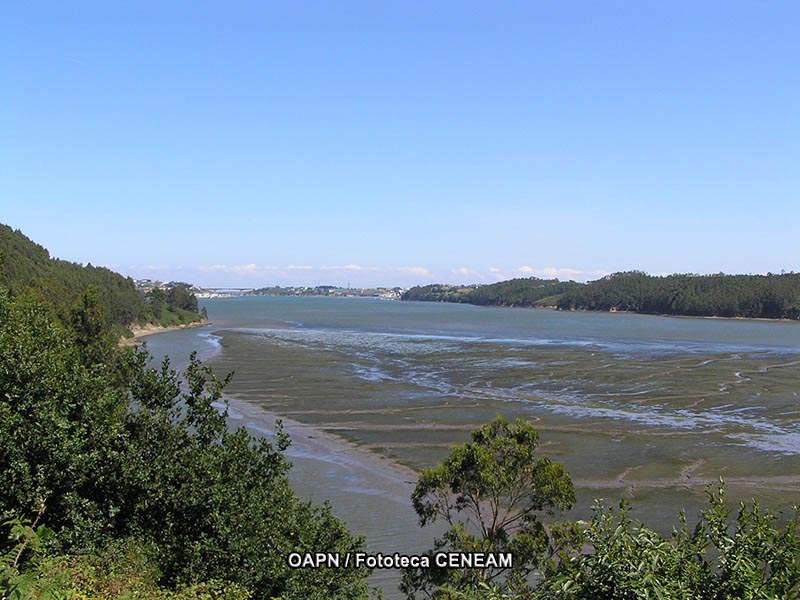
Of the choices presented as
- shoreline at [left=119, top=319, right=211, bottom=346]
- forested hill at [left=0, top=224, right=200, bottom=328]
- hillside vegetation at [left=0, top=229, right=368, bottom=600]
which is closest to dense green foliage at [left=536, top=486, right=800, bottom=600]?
hillside vegetation at [left=0, top=229, right=368, bottom=600]

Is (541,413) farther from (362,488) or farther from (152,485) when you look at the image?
(152,485)

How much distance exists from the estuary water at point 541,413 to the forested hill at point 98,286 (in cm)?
1676

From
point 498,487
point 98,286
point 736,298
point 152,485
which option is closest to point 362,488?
point 498,487

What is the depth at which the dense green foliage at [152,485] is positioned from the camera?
1243 cm

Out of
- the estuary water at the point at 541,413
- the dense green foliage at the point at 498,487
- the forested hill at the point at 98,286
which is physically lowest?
the estuary water at the point at 541,413

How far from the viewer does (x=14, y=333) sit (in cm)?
1670

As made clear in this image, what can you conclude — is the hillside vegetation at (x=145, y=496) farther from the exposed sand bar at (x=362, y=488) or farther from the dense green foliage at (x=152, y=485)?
the exposed sand bar at (x=362, y=488)

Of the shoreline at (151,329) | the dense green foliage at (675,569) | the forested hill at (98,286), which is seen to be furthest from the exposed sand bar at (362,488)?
the shoreline at (151,329)

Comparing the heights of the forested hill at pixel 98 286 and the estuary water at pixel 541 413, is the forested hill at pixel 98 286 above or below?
above

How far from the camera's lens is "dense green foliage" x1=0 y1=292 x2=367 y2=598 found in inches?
489

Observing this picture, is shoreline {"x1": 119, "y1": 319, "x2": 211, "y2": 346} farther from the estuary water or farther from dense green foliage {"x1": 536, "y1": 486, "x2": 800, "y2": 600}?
dense green foliage {"x1": 536, "y1": 486, "x2": 800, "y2": 600}

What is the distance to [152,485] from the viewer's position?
13195 mm

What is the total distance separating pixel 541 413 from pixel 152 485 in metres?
33.6

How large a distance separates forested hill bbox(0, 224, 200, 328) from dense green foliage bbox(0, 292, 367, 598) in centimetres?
5068
